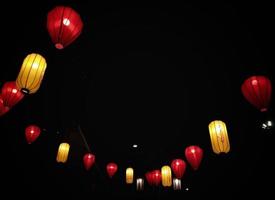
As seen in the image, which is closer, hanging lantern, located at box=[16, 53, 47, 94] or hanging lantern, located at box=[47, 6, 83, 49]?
hanging lantern, located at box=[47, 6, 83, 49]

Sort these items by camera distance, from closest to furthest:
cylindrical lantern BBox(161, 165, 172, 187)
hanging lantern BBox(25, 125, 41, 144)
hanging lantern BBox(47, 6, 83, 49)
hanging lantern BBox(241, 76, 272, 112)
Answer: hanging lantern BBox(47, 6, 83, 49) < hanging lantern BBox(241, 76, 272, 112) < hanging lantern BBox(25, 125, 41, 144) < cylindrical lantern BBox(161, 165, 172, 187)

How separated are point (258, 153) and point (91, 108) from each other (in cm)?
876

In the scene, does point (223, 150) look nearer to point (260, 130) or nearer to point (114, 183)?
point (260, 130)

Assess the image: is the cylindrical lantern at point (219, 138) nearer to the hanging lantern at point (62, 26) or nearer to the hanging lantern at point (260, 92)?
the hanging lantern at point (260, 92)

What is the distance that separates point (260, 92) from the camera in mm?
5328

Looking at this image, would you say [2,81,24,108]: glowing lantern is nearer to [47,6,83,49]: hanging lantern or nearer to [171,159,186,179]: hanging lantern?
[47,6,83,49]: hanging lantern

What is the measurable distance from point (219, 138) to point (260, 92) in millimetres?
1870

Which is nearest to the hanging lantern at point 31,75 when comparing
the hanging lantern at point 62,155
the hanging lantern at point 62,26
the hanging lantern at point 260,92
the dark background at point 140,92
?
the hanging lantern at point 62,26

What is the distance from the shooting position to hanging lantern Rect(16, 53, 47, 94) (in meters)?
4.37

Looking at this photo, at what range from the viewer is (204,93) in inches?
397

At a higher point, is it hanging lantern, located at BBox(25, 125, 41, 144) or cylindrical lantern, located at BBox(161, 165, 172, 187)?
hanging lantern, located at BBox(25, 125, 41, 144)

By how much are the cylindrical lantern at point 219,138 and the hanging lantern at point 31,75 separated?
16.7 ft

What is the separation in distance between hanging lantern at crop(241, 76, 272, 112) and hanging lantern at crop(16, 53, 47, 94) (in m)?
4.98

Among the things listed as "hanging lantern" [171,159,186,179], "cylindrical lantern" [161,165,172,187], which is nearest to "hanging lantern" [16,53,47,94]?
"hanging lantern" [171,159,186,179]
